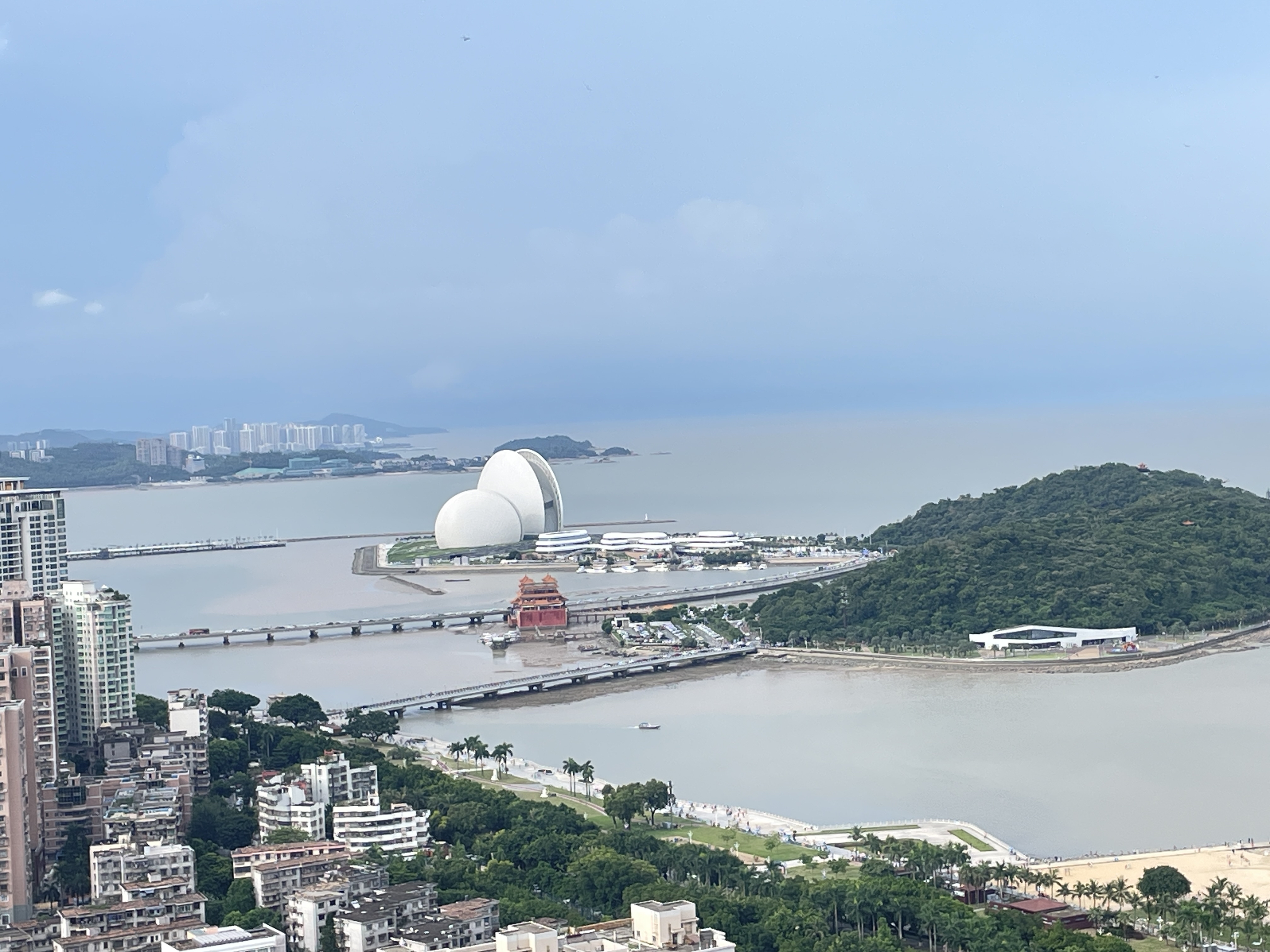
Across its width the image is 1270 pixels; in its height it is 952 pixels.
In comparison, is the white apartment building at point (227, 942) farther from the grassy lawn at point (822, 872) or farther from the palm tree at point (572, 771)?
the palm tree at point (572, 771)

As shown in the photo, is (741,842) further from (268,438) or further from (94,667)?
(268,438)

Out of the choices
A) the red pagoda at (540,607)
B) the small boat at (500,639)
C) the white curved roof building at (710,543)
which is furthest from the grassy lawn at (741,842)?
the white curved roof building at (710,543)

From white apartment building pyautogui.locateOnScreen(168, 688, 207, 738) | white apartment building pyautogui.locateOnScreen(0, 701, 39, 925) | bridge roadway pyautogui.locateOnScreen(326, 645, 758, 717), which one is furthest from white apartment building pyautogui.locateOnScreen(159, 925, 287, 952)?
bridge roadway pyautogui.locateOnScreen(326, 645, 758, 717)

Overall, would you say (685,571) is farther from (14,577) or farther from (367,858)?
(367,858)

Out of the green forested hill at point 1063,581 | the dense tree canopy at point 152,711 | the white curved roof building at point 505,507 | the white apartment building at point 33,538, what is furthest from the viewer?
the white curved roof building at point 505,507

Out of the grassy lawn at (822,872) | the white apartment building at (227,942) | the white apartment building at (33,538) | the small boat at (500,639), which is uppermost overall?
the white apartment building at (33,538)

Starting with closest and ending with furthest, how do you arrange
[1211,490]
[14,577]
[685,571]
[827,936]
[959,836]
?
1. [827,936]
2. [959,836]
3. [14,577]
4. [1211,490]
5. [685,571]

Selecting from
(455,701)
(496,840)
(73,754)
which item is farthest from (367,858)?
(455,701)
